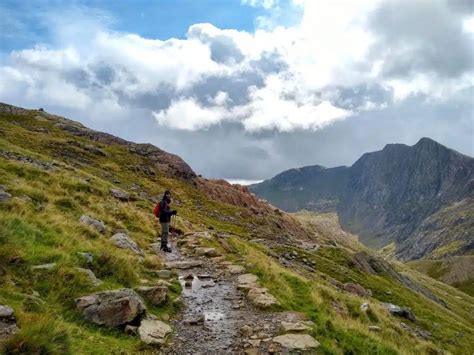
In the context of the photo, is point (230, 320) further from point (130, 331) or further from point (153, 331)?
point (130, 331)

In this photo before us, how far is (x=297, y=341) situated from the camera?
14195 mm

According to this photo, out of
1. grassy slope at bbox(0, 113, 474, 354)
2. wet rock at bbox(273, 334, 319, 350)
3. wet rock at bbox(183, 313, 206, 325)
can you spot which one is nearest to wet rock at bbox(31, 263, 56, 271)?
grassy slope at bbox(0, 113, 474, 354)

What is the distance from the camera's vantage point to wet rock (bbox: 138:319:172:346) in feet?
40.8

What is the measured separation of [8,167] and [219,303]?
919 inches

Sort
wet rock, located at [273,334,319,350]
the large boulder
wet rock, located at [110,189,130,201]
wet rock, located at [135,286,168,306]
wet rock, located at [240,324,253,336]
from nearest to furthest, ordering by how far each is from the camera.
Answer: the large boulder, wet rock, located at [273,334,319,350], wet rock, located at [240,324,253,336], wet rock, located at [135,286,168,306], wet rock, located at [110,189,130,201]

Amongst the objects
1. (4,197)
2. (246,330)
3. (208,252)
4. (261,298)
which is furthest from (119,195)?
(246,330)

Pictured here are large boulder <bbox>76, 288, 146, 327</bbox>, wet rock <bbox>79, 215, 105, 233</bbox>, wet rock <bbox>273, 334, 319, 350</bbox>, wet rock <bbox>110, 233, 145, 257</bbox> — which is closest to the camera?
large boulder <bbox>76, 288, 146, 327</bbox>

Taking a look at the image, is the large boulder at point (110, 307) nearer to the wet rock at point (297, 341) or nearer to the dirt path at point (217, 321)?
the dirt path at point (217, 321)

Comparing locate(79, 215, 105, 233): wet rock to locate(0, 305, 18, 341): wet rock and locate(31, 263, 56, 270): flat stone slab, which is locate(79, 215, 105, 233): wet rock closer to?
locate(31, 263, 56, 270): flat stone slab

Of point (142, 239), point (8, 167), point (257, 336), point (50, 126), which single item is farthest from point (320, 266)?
point (50, 126)

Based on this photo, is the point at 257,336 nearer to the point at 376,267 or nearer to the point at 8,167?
the point at 8,167

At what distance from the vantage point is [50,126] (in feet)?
414

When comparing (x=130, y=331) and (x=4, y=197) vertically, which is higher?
(x=4, y=197)

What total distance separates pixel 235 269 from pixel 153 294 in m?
8.37
